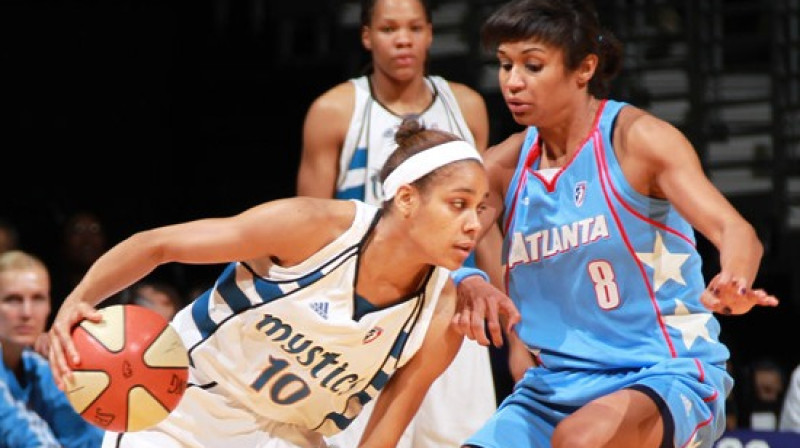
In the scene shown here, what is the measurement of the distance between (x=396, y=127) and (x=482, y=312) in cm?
163

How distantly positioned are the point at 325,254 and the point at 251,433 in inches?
23.2

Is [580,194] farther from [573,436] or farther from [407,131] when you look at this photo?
[573,436]

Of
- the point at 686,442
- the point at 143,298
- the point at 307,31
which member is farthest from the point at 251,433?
the point at 307,31

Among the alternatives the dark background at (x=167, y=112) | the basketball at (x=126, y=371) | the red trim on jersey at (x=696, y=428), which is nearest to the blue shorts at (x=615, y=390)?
the red trim on jersey at (x=696, y=428)

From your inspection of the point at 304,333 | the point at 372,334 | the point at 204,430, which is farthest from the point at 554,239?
the point at 204,430

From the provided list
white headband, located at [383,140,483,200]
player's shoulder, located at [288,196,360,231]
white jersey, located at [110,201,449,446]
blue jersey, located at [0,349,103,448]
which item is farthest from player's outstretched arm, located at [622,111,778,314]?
blue jersey, located at [0,349,103,448]

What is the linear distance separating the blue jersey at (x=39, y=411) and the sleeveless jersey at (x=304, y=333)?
85.4 inches

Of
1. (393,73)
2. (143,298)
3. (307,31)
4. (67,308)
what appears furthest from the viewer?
(307,31)

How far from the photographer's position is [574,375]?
4422mm

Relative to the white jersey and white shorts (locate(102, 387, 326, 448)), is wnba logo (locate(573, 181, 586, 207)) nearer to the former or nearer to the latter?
the white jersey

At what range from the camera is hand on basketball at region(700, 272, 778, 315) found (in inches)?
145

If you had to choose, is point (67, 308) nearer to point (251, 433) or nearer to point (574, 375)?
point (251, 433)

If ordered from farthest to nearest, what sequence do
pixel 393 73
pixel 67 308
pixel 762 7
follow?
pixel 762 7 → pixel 393 73 → pixel 67 308

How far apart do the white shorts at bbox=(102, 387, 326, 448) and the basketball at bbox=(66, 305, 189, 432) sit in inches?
10.6
